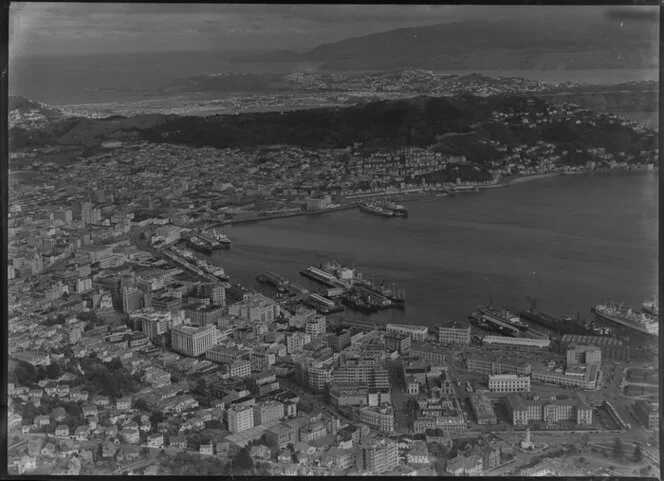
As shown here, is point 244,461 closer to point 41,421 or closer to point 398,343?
point 41,421

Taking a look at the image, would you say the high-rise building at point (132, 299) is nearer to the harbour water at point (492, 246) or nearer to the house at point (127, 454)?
the harbour water at point (492, 246)

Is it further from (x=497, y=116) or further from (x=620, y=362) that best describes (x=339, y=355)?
(x=497, y=116)

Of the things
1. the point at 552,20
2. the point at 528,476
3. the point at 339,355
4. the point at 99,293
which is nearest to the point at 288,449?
the point at 339,355

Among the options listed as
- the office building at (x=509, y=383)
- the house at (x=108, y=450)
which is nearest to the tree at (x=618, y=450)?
the office building at (x=509, y=383)

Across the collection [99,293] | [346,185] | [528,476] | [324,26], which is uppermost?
[324,26]

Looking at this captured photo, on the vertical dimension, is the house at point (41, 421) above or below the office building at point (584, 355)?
below

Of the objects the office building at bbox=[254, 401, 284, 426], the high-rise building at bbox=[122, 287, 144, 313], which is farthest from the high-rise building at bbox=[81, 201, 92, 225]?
the office building at bbox=[254, 401, 284, 426]
